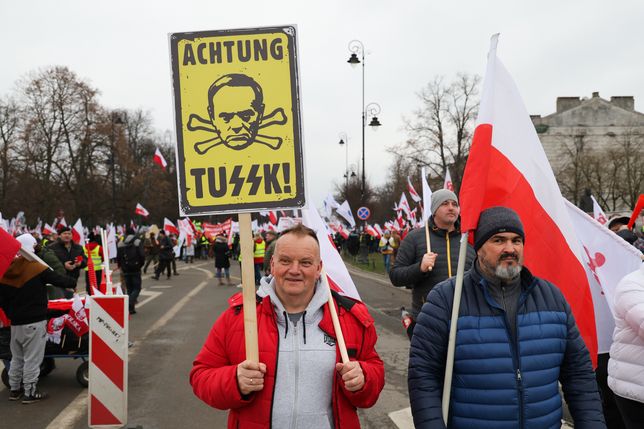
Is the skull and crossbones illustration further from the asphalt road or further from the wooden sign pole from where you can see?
the asphalt road

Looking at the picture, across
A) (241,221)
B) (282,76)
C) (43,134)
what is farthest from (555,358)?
(43,134)

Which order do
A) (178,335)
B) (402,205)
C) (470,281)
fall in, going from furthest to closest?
1. (402,205)
2. (178,335)
3. (470,281)

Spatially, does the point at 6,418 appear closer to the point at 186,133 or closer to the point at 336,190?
the point at 186,133

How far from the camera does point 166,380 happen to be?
22.9 ft

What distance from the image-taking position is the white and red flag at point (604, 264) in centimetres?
395

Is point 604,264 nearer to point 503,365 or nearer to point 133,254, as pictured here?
point 503,365

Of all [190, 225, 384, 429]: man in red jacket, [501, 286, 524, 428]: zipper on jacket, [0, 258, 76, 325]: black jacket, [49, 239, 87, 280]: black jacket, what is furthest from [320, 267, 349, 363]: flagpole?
[49, 239, 87, 280]: black jacket

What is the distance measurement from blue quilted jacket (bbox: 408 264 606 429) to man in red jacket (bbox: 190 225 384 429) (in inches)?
10.3

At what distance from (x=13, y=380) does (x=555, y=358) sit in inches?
234

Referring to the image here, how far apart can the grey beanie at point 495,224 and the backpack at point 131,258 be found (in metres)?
10.9

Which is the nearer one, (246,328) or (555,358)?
(246,328)

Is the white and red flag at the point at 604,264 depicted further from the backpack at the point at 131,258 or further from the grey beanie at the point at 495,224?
the backpack at the point at 131,258

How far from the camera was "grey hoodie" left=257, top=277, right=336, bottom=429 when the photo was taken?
8.05 ft

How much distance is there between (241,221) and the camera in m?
2.57
